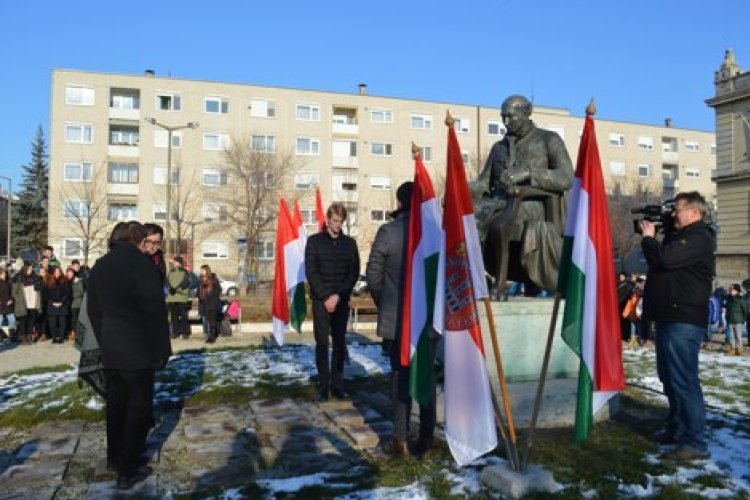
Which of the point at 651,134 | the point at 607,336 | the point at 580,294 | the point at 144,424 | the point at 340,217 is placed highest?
the point at 651,134

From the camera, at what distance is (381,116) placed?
56.8 meters

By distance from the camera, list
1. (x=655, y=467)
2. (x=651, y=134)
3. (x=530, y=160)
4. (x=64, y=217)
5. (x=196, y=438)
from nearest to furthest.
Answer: (x=655, y=467) → (x=196, y=438) → (x=530, y=160) → (x=64, y=217) → (x=651, y=134)

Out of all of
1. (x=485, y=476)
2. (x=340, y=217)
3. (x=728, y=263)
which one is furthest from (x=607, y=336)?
(x=728, y=263)

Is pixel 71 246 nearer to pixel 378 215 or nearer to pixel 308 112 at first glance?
pixel 308 112

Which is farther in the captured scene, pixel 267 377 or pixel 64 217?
pixel 64 217

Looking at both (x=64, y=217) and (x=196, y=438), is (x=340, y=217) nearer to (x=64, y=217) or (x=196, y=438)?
(x=196, y=438)

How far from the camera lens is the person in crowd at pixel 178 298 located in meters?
15.7

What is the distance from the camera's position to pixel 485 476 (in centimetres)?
436

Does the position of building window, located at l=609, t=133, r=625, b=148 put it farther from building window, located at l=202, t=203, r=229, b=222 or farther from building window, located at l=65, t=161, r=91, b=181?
building window, located at l=65, t=161, r=91, b=181

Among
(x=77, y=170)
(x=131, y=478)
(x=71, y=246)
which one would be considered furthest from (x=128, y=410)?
(x=77, y=170)

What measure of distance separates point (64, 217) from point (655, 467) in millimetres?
51151

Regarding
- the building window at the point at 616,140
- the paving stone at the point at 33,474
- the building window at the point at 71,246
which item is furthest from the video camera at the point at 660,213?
the building window at the point at 616,140

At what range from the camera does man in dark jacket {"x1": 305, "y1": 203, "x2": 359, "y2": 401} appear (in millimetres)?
7375

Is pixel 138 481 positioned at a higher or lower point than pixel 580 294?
lower
